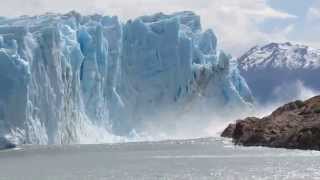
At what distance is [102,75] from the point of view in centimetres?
5634

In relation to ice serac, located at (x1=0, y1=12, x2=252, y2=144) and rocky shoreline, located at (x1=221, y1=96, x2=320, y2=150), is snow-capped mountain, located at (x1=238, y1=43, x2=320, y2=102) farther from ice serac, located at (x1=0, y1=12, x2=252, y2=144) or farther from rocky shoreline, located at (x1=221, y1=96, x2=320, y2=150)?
rocky shoreline, located at (x1=221, y1=96, x2=320, y2=150)

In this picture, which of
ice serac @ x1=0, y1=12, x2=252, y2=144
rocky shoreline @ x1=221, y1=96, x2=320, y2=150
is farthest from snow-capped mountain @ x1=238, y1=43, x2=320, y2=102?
rocky shoreline @ x1=221, y1=96, x2=320, y2=150

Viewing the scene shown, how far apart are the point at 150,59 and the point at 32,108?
13911 millimetres

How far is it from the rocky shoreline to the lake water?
384cm

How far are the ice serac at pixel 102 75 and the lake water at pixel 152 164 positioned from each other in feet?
7.90

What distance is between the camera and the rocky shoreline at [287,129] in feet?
155

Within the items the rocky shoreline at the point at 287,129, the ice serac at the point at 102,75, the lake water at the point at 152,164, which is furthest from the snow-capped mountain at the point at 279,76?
the lake water at the point at 152,164

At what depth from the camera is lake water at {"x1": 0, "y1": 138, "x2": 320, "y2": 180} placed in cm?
3128

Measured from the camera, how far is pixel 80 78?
5562cm

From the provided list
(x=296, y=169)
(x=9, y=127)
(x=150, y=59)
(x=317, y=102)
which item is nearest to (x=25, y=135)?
(x=9, y=127)

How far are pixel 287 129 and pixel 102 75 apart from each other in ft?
43.1

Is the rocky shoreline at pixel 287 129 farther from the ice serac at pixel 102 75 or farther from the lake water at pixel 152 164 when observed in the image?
the ice serac at pixel 102 75

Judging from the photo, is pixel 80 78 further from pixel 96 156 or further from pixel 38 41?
pixel 96 156

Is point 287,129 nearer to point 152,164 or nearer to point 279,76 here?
point 152,164
